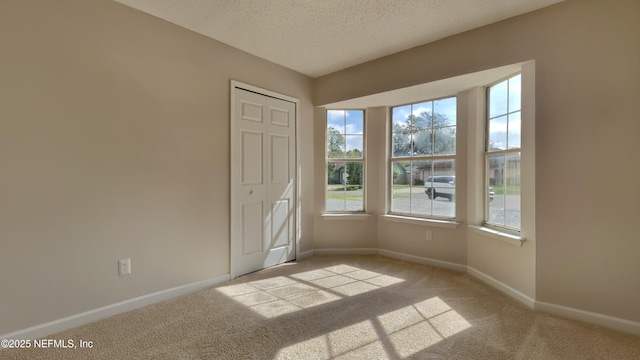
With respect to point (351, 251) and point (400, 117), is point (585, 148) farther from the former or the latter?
point (351, 251)

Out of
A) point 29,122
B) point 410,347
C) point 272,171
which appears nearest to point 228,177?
point 272,171

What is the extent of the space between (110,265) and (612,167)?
12.9 feet

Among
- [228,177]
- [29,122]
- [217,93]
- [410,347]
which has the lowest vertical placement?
[410,347]

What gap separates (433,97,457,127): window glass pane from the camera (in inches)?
137

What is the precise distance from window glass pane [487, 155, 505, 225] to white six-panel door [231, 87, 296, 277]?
91.3 inches

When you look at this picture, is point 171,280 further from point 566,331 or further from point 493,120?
point 493,120

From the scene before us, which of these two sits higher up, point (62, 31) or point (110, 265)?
point (62, 31)

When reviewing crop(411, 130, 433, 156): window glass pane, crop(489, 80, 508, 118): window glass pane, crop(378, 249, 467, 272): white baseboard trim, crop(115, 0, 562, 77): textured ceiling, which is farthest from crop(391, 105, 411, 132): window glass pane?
crop(378, 249, 467, 272): white baseboard trim

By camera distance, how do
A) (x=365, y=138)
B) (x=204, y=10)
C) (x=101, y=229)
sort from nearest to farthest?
1. (x=101, y=229)
2. (x=204, y=10)
3. (x=365, y=138)

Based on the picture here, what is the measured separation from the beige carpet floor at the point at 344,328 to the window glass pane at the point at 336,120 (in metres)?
2.20

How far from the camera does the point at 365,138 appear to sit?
13.5 ft

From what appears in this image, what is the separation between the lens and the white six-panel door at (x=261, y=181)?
319 cm

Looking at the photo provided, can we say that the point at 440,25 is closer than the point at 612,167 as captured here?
No

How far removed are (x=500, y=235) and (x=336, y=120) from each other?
98.0 inches
